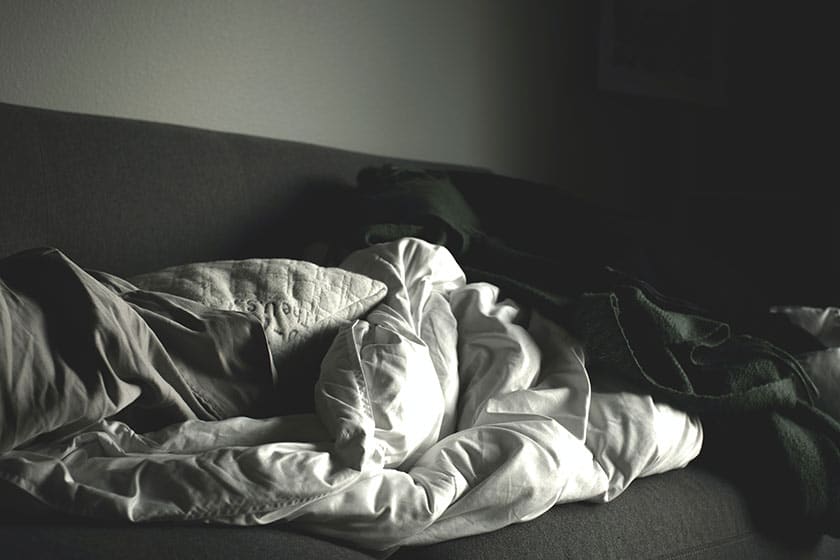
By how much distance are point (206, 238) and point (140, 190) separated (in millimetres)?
142

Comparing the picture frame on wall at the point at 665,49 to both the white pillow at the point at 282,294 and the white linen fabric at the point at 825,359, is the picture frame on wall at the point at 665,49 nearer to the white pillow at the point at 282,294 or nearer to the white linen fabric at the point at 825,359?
the white linen fabric at the point at 825,359

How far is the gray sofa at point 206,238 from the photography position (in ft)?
2.78

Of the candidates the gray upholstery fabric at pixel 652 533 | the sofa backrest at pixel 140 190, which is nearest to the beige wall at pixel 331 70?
the sofa backrest at pixel 140 190

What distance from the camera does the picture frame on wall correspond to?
9.25 ft

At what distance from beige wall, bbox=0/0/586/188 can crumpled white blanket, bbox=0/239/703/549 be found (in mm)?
719

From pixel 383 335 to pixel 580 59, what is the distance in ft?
6.25

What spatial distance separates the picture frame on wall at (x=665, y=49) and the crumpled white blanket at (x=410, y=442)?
1.64 meters

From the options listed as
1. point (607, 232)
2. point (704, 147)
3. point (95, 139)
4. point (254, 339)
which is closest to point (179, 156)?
point (95, 139)

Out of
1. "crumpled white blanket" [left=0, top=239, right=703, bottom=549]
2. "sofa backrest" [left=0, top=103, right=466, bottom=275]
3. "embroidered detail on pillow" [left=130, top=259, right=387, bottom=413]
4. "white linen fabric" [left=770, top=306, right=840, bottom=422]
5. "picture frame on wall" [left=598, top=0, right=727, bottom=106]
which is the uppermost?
"picture frame on wall" [left=598, top=0, right=727, bottom=106]

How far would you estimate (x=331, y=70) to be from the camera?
2152 mm

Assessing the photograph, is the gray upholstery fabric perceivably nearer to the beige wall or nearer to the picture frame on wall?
the beige wall

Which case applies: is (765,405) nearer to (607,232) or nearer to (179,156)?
(607,232)

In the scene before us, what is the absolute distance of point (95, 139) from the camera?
1471 millimetres

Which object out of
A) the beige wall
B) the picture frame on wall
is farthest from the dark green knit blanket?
the picture frame on wall
